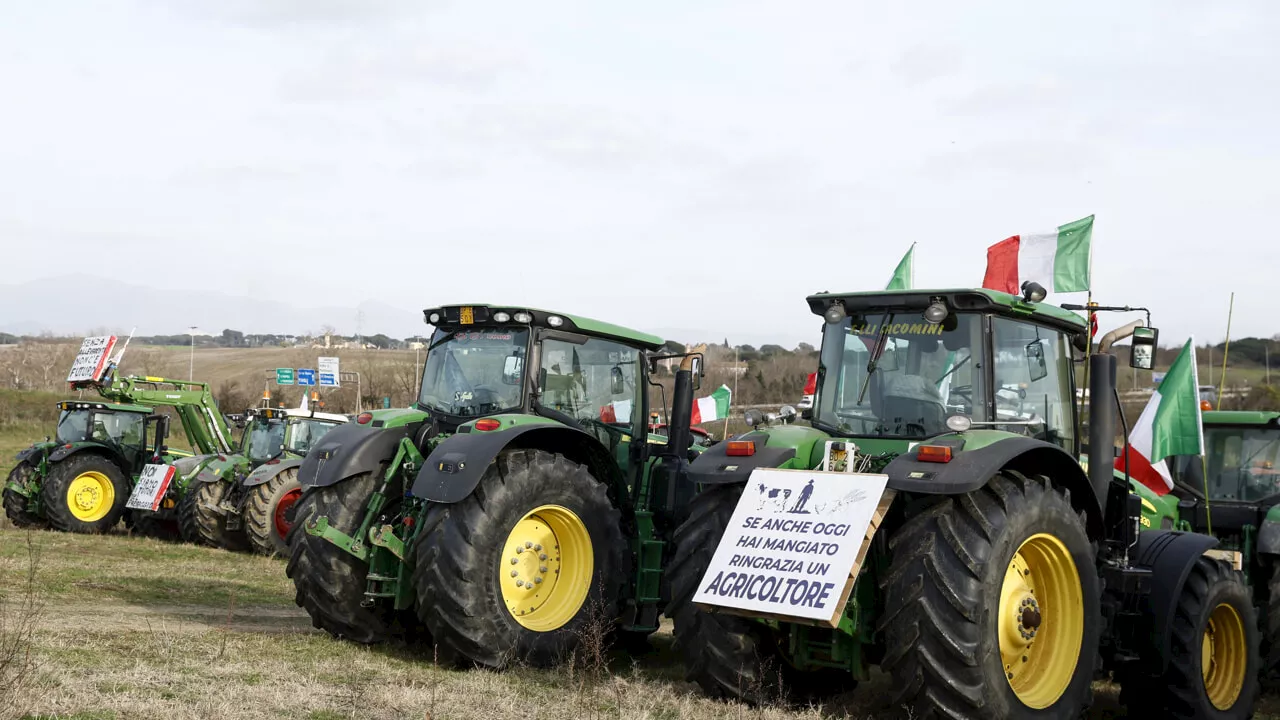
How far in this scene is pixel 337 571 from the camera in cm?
830

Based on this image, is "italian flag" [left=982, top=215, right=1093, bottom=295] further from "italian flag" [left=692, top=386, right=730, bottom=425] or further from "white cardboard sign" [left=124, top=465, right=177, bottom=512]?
"white cardboard sign" [left=124, top=465, right=177, bottom=512]

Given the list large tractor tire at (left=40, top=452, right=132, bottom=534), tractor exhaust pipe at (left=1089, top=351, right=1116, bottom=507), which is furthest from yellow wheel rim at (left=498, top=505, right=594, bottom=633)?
large tractor tire at (left=40, top=452, right=132, bottom=534)

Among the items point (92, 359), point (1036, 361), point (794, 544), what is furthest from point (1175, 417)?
point (92, 359)

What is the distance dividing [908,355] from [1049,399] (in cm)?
98

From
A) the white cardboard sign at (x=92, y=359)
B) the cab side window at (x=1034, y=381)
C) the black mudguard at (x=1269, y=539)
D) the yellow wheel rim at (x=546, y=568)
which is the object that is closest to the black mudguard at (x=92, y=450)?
the white cardboard sign at (x=92, y=359)

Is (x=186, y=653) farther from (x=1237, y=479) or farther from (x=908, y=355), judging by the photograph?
(x=1237, y=479)

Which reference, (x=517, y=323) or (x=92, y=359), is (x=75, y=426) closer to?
(x=92, y=359)

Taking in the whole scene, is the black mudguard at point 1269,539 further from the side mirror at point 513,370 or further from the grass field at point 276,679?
the side mirror at point 513,370

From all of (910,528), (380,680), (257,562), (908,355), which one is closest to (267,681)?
(380,680)

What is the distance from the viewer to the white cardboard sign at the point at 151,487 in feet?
56.6

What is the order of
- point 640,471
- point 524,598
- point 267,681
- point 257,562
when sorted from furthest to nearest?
point 257,562 → point 640,471 → point 524,598 → point 267,681

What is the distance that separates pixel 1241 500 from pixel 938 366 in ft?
14.7

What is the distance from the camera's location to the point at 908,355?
6859mm

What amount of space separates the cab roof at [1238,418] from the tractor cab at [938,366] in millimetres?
3289
